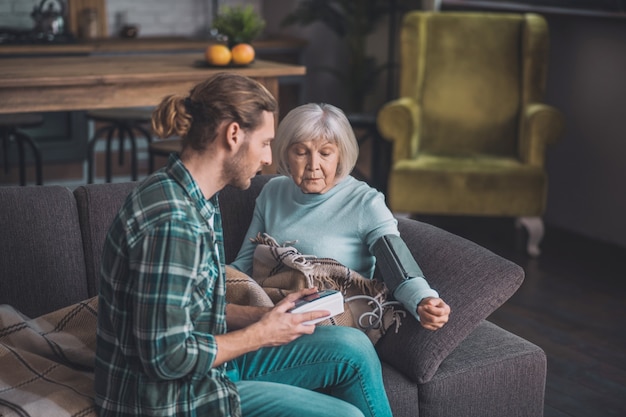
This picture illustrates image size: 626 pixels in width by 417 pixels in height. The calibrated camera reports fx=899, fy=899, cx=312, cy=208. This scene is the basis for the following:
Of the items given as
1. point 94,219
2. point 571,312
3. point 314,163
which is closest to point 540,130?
point 571,312

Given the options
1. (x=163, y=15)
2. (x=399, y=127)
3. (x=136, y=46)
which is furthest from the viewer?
(x=163, y=15)

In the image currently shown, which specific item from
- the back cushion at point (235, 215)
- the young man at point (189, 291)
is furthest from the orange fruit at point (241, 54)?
the young man at point (189, 291)

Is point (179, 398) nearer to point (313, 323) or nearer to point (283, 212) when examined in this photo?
point (313, 323)

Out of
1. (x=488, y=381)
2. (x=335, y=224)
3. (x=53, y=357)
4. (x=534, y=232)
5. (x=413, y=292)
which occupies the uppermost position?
(x=335, y=224)

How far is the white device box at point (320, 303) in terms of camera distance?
1.77m

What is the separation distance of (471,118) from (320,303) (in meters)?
3.02

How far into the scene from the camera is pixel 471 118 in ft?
15.2

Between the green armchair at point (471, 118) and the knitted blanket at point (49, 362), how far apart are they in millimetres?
2466

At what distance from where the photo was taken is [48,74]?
3.43 metres

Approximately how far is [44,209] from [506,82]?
2917 mm

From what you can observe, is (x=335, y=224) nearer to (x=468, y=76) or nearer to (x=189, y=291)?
(x=189, y=291)

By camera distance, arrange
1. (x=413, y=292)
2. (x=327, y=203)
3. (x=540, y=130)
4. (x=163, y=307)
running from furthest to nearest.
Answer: (x=540, y=130)
(x=327, y=203)
(x=413, y=292)
(x=163, y=307)

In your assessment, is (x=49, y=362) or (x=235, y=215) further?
(x=235, y=215)

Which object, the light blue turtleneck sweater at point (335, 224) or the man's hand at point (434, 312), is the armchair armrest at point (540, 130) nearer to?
the light blue turtleneck sweater at point (335, 224)
